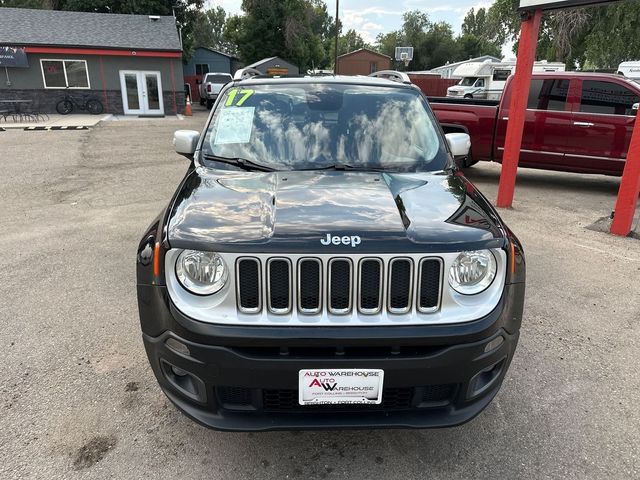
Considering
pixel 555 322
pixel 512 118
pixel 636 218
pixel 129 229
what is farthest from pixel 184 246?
pixel 636 218

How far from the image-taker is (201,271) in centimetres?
216

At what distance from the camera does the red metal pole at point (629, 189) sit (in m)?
5.91

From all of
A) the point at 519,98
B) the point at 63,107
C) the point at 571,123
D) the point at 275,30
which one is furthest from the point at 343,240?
the point at 275,30

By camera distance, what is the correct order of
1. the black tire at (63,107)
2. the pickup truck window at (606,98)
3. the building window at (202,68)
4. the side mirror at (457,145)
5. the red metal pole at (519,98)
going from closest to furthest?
the side mirror at (457,145) → the red metal pole at (519,98) → the pickup truck window at (606,98) → the black tire at (63,107) → the building window at (202,68)

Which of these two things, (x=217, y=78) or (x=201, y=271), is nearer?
(x=201, y=271)

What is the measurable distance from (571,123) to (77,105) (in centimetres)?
2262

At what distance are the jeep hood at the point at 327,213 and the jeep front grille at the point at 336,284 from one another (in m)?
0.06

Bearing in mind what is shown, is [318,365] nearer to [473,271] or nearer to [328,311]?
[328,311]

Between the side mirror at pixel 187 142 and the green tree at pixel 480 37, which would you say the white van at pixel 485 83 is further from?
the side mirror at pixel 187 142

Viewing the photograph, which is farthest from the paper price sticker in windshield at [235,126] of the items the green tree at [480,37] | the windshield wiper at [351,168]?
Result: the green tree at [480,37]

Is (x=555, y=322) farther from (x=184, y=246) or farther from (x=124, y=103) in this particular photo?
(x=124, y=103)

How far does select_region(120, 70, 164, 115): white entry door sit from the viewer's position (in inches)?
945

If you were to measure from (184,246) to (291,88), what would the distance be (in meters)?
1.99

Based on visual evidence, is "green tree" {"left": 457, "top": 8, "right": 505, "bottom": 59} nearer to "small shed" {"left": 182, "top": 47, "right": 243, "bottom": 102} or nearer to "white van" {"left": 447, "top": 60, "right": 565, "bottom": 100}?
"white van" {"left": 447, "top": 60, "right": 565, "bottom": 100}
